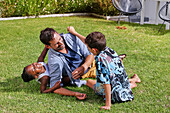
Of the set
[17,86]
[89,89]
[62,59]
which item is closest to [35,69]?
[62,59]

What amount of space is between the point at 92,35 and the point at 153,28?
5201mm

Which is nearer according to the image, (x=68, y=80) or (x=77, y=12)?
(x=68, y=80)

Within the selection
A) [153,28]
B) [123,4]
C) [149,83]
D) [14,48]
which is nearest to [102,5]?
[123,4]

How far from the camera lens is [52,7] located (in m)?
11.0

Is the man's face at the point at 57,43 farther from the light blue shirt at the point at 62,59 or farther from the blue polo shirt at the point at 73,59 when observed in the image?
the blue polo shirt at the point at 73,59

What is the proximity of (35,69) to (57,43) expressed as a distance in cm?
54

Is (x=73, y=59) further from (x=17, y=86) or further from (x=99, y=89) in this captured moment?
(x=17, y=86)

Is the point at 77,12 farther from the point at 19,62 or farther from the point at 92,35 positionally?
the point at 92,35

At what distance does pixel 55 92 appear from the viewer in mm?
3457

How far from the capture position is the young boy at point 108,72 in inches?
114

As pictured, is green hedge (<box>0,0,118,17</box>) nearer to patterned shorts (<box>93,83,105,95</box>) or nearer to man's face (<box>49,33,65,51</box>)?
man's face (<box>49,33,65,51</box>)

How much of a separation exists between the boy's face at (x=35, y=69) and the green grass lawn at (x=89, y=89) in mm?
307

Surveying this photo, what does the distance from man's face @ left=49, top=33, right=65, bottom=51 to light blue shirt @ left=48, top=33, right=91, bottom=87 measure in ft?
0.29

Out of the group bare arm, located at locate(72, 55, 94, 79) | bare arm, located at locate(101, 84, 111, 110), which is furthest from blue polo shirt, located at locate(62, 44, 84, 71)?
bare arm, located at locate(101, 84, 111, 110)
